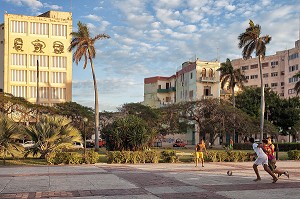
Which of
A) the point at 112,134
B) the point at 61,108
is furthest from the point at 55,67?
the point at 112,134

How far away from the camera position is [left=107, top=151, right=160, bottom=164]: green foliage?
24609mm

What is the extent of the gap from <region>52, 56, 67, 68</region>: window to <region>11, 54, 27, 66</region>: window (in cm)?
539

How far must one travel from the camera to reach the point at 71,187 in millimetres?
13109

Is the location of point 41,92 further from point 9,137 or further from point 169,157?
point 169,157

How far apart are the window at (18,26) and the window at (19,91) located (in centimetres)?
1051

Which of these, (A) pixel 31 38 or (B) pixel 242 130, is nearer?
(B) pixel 242 130

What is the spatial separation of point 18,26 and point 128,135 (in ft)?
183

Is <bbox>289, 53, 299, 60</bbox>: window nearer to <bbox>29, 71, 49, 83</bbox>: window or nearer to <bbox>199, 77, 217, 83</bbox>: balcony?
<bbox>199, 77, 217, 83</bbox>: balcony

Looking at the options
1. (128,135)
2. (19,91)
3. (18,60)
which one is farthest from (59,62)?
(128,135)

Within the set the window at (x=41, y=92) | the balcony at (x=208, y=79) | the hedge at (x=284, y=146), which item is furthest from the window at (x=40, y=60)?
the hedge at (x=284, y=146)

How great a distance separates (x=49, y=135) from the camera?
25656 mm

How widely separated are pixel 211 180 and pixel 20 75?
68.7m

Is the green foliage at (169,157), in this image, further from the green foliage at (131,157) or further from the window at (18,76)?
the window at (18,76)

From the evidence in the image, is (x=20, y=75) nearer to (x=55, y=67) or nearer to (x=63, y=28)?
(x=55, y=67)
